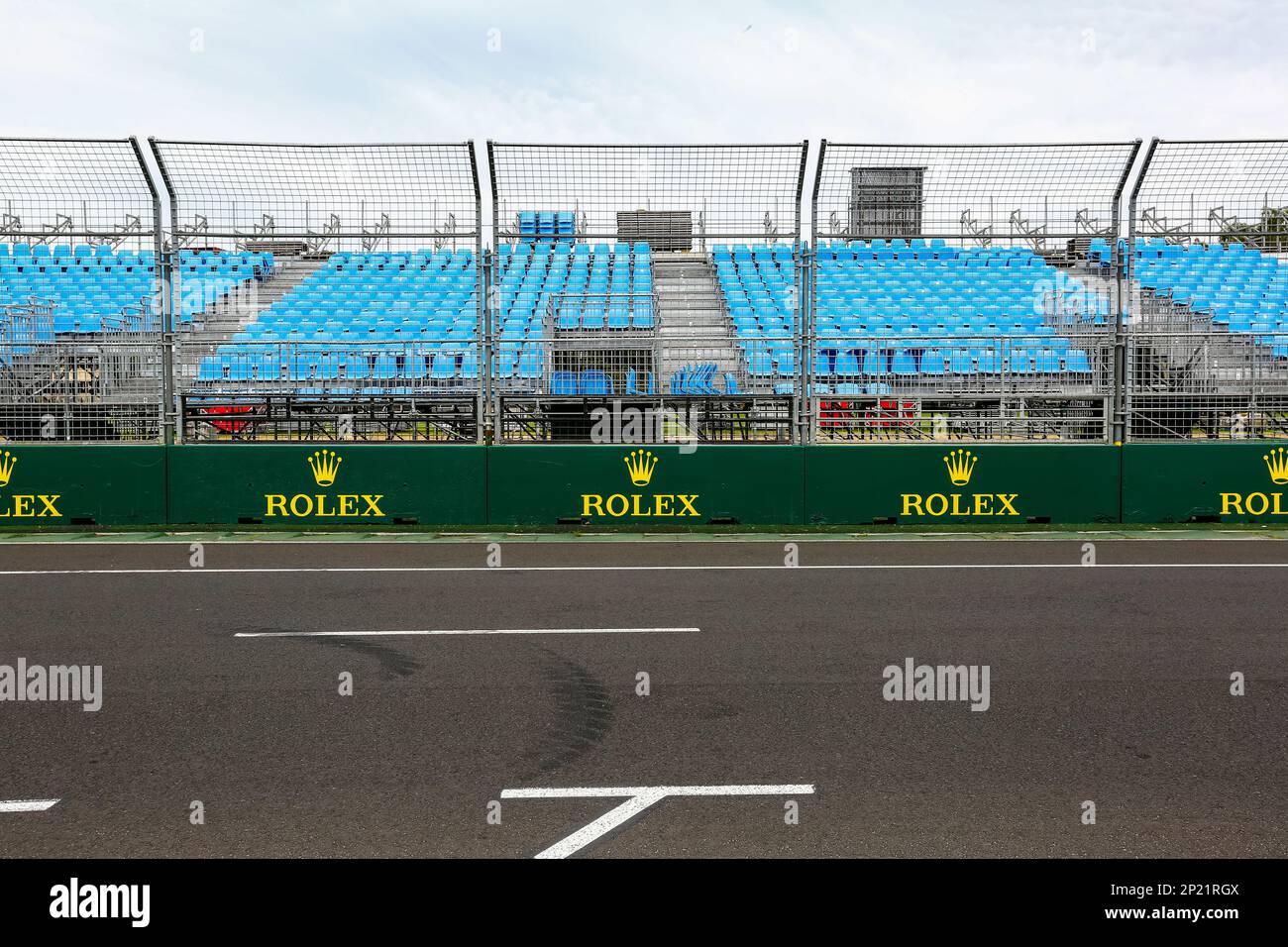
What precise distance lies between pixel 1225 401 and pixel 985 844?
12.5 meters

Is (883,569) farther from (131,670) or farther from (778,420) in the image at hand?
(131,670)

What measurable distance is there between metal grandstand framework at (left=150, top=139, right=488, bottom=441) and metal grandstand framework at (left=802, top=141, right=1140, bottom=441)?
488cm

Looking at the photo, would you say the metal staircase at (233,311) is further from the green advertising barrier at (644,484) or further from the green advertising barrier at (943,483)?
the green advertising barrier at (943,483)

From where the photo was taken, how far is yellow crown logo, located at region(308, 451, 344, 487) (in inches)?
534

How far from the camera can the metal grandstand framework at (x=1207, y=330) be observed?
14.0 m

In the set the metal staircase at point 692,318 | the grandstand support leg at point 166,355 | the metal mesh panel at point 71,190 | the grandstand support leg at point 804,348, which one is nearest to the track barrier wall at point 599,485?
the grandstand support leg at point 804,348

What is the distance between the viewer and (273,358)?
15.2 meters

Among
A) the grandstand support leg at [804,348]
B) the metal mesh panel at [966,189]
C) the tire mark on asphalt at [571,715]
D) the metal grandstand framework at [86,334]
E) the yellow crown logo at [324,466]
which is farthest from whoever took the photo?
the grandstand support leg at [804,348]

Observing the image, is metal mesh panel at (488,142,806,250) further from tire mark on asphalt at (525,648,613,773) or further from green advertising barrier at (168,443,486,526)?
tire mark on asphalt at (525,648,613,773)

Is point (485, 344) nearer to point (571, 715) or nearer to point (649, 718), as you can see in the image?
point (571, 715)

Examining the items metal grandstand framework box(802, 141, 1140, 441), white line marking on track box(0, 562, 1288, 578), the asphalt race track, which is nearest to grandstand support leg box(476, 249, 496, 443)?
white line marking on track box(0, 562, 1288, 578)

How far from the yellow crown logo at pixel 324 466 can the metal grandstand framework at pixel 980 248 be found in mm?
6234

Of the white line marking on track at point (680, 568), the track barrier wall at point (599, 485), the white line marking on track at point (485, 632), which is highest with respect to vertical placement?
the track barrier wall at point (599, 485)
